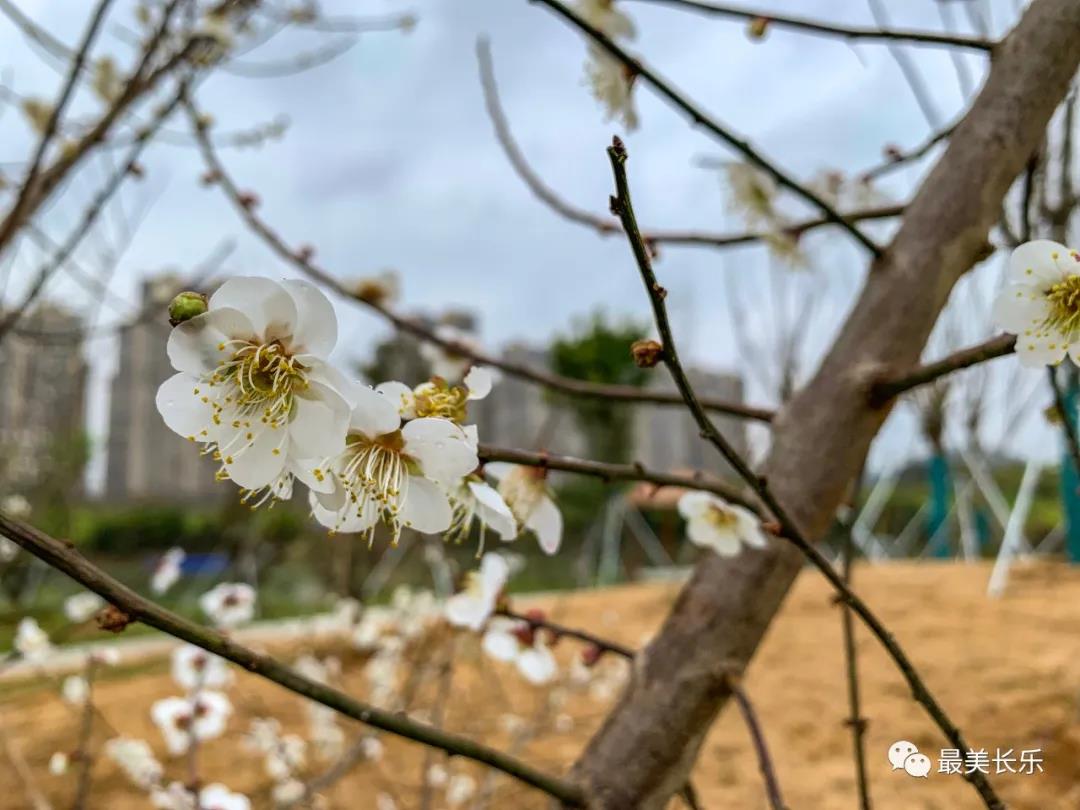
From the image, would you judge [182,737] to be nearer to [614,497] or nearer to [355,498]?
[355,498]

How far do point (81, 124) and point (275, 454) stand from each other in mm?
1410

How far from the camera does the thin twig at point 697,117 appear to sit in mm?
541

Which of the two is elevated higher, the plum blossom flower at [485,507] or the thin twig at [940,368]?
the thin twig at [940,368]

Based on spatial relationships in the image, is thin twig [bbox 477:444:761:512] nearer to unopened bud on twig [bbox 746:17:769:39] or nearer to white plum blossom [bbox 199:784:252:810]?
unopened bud on twig [bbox 746:17:769:39]

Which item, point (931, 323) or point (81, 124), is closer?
point (931, 323)

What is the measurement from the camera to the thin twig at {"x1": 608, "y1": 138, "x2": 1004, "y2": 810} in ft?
0.95

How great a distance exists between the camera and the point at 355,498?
1.23 ft

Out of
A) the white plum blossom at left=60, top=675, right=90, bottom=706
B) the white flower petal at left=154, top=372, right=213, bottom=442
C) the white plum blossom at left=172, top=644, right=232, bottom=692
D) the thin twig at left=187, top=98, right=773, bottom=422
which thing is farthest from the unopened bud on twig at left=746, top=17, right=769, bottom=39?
the white plum blossom at left=60, top=675, right=90, bottom=706

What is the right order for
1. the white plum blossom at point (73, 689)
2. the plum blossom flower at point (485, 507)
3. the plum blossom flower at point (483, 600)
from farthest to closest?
the white plum blossom at point (73, 689)
the plum blossom flower at point (483, 600)
the plum blossom flower at point (485, 507)

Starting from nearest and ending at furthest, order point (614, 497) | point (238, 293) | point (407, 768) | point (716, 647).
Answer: point (238, 293), point (716, 647), point (407, 768), point (614, 497)

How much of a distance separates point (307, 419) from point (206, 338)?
64mm

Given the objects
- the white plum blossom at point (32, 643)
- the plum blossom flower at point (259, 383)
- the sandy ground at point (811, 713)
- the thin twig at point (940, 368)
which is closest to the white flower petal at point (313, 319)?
the plum blossom flower at point (259, 383)

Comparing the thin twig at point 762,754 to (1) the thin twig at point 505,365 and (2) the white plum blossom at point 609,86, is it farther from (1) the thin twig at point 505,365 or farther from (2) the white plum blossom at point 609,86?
(2) the white plum blossom at point 609,86

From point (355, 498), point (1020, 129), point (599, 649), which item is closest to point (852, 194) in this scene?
point (1020, 129)
